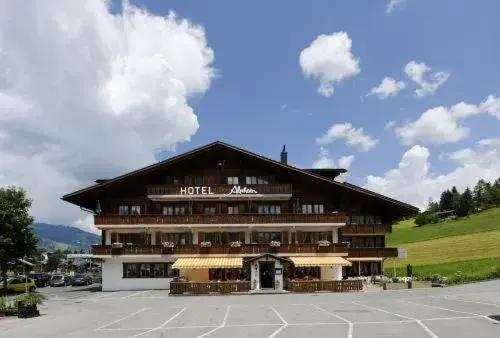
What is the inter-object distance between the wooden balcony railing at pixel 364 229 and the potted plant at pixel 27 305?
37812 millimetres

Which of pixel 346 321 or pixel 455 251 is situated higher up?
pixel 455 251

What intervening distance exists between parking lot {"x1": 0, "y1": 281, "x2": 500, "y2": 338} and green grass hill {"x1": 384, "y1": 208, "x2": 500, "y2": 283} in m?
20.3

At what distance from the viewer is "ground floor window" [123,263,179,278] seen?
55344 mm

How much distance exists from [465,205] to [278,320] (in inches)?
5671

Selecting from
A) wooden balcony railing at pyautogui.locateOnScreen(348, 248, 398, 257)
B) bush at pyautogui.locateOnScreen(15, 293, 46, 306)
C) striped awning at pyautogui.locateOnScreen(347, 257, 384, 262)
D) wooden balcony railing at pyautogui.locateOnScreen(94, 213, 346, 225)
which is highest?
wooden balcony railing at pyautogui.locateOnScreen(94, 213, 346, 225)

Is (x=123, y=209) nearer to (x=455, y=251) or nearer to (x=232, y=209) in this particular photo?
(x=232, y=209)

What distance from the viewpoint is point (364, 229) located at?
61.2 metres

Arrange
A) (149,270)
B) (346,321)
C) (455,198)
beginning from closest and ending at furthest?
(346,321) → (149,270) → (455,198)

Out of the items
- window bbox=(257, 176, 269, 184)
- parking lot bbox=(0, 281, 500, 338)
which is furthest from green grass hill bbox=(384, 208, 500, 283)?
parking lot bbox=(0, 281, 500, 338)

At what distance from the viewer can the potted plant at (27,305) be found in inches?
1107

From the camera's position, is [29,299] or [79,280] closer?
[29,299]

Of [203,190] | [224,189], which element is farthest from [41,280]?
[224,189]

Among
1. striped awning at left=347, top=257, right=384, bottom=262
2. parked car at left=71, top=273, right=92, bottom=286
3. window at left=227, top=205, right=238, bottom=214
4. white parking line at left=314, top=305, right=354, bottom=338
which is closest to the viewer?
white parking line at left=314, top=305, right=354, bottom=338

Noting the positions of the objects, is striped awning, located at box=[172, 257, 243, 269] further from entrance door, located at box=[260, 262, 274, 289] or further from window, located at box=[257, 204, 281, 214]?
window, located at box=[257, 204, 281, 214]
